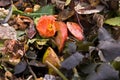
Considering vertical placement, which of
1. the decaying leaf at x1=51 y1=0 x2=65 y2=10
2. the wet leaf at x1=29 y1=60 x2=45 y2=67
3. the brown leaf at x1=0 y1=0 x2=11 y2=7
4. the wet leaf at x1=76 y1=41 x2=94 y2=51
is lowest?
the wet leaf at x1=29 y1=60 x2=45 y2=67

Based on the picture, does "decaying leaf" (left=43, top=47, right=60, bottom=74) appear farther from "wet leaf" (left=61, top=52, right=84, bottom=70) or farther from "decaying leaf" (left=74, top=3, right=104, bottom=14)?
"decaying leaf" (left=74, top=3, right=104, bottom=14)

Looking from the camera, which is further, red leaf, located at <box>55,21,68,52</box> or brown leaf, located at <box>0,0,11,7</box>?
brown leaf, located at <box>0,0,11,7</box>

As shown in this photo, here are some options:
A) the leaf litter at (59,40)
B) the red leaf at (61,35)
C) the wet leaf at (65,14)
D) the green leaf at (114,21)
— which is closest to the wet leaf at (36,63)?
the leaf litter at (59,40)

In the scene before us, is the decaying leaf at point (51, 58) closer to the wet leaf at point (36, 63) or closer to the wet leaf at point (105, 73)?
the wet leaf at point (36, 63)

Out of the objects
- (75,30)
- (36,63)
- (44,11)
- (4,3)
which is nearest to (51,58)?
(36,63)

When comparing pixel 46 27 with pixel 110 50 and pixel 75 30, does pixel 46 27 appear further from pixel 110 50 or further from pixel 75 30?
pixel 110 50

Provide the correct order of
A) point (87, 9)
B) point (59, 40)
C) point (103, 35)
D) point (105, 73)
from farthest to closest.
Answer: point (87, 9) → point (59, 40) → point (103, 35) → point (105, 73)

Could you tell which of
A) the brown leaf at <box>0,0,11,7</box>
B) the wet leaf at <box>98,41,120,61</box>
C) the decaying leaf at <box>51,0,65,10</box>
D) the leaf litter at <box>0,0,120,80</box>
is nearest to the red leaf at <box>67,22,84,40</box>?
the leaf litter at <box>0,0,120,80</box>

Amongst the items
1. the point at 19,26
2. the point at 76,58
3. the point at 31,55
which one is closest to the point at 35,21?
the point at 19,26
